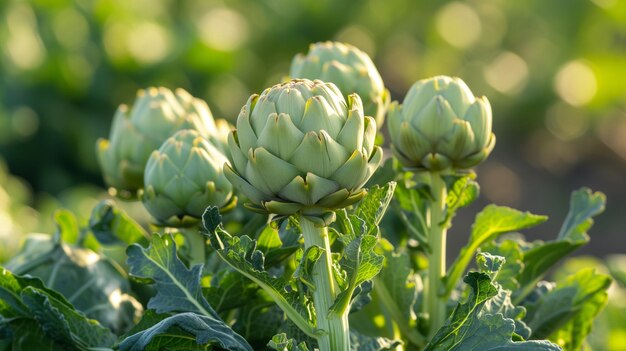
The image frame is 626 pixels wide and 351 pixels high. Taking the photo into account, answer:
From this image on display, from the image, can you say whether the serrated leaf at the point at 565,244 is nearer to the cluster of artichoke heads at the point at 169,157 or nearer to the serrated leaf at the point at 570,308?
the serrated leaf at the point at 570,308

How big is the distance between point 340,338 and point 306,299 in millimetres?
55

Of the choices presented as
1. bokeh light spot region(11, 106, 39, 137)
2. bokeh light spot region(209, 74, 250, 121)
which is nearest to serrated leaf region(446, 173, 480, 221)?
bokeh light spot region(11, 106, 39, 137)

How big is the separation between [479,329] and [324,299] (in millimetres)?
157

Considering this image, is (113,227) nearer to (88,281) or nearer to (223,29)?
(88,281)

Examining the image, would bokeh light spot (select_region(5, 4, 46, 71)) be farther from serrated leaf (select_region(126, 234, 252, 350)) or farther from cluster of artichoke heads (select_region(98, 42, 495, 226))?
serrated leaf (select_region(126, 234, 252, 350))

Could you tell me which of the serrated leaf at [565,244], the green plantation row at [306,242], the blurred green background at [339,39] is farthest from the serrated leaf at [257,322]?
the blurred green background at [339,39]

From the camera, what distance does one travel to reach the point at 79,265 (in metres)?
1.36

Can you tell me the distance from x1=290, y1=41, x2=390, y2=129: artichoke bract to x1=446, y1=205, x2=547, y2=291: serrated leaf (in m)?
0.19

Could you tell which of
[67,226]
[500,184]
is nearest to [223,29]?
[500,184]

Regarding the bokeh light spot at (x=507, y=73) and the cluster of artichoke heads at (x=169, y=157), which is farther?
the bokeh light spot at (x=507, y=73)

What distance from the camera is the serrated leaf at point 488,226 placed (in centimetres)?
121

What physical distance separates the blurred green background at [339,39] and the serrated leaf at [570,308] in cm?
219

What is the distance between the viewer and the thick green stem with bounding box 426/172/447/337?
1.22 m

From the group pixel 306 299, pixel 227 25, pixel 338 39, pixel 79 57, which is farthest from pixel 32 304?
pixel 338 39
